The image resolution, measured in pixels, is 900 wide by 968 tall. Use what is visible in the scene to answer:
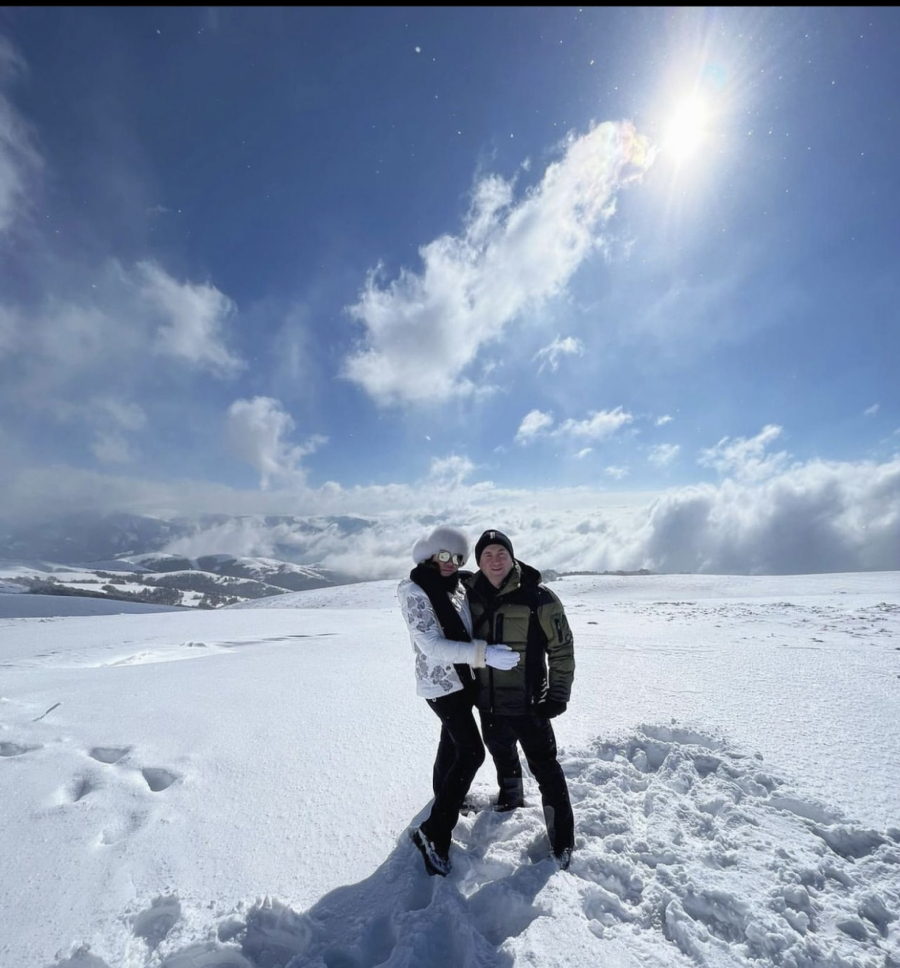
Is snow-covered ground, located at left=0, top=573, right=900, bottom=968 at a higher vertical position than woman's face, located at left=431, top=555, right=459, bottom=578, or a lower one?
lower

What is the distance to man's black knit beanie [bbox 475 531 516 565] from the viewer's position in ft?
10.1

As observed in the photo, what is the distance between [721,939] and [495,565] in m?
2.16

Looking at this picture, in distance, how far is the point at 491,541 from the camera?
3084 millimetres

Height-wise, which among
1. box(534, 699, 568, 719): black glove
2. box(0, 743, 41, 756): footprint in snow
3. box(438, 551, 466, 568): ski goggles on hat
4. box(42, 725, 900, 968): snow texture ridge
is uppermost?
box(438, 551, 466, 568): ski goggles on hat

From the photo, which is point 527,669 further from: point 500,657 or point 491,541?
point 491,541

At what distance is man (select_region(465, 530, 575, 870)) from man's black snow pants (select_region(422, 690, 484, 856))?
0.18 metres

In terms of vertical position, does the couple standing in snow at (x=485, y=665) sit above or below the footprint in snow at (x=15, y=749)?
above

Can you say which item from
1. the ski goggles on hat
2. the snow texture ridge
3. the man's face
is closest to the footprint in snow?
the snow texture ridge

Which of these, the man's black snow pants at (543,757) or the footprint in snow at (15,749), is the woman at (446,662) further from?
the footprint in snow at (15,749)

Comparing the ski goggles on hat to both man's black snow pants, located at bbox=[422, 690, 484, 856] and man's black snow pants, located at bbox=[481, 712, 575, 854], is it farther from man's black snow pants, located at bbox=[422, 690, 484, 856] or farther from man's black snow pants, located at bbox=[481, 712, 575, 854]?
man's black snow pants, located at bbox=[481, 712, 575, 854]

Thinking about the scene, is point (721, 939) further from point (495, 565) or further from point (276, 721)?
point (276, 721)

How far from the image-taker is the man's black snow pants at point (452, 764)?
110 inches

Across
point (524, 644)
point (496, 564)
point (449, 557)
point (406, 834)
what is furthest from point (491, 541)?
point (406, 834)

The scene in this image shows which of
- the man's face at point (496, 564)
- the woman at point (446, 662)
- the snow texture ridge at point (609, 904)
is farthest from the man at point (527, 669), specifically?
the snow texture ridge at point (609, 904)
